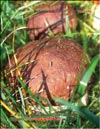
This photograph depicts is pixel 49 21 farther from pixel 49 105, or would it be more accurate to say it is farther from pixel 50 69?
pixel 49 105

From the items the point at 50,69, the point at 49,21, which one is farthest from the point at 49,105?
the point at 49,21

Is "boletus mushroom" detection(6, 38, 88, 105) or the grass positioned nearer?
the grass

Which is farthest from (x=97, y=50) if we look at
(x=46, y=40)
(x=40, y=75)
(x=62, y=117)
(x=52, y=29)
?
(x=62, y=117)

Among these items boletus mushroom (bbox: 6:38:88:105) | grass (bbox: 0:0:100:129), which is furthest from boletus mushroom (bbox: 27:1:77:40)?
boletus mushroom (bbox: 6:38:88:105)

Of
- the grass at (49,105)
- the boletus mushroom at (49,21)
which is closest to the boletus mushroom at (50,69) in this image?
the grass at (49,105)

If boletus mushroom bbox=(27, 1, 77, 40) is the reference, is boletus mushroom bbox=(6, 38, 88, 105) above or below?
below

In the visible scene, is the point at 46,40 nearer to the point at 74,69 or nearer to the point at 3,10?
the point at 74,69

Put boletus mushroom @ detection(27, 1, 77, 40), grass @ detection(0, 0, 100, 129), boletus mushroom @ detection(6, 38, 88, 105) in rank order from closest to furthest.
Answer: grass @ detection(0, 0, 100, 129)
boletus mushroom @ detection(6, 38, 88, 105)
boletus mushroom @ detection(27, 1, 77, 40)

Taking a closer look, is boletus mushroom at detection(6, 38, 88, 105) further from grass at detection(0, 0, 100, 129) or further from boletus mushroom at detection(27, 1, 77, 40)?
boletus mushroom at detection(27, 1, 77, 40)
